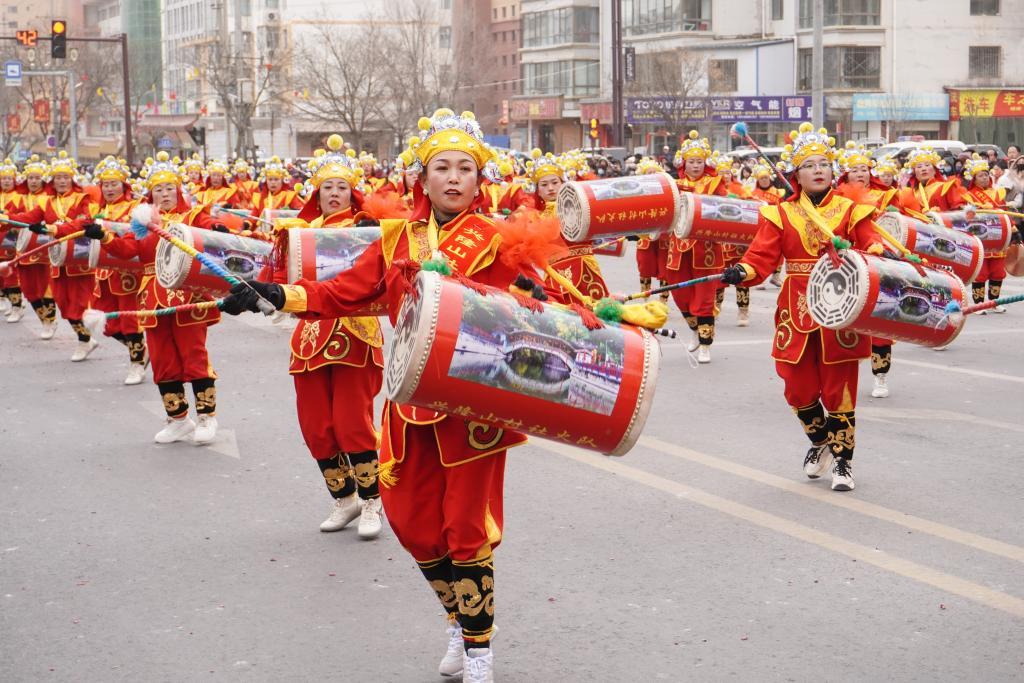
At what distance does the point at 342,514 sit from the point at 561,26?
66277 millimetres

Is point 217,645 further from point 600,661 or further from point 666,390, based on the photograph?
point 666,390

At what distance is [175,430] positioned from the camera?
9414 mm

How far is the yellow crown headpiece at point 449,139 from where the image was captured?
488 cm

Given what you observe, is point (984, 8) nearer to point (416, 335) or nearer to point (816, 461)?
point (816, 461)

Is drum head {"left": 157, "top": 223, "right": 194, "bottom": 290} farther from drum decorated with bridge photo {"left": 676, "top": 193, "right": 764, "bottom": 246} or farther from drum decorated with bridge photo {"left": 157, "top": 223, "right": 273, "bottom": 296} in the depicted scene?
drum decorated with bridge photo {"left": 676, "top": 193, "right": 764, "bottom": 246}

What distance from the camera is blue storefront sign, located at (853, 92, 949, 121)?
53.3 meters

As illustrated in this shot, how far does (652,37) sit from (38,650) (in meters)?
57.4

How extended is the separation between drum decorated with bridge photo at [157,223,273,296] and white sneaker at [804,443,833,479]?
10.6ft

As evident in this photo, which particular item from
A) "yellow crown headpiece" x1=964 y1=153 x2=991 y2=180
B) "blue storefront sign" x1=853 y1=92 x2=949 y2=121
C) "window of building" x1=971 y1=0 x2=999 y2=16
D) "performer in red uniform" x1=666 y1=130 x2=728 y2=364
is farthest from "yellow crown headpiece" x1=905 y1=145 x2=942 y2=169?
"window of building" x1=971 y1=0 x2=999 y2=16

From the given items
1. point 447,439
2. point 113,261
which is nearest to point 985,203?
point 113,261

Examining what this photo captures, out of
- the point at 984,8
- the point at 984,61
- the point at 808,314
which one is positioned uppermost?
the point at 984,8

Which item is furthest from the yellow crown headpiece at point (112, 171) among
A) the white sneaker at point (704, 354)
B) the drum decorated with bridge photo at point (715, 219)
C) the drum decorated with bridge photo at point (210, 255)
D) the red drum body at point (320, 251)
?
the red drum body at point (320, 251)

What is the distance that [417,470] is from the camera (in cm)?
479

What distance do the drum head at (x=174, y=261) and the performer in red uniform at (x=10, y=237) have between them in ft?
28.6
